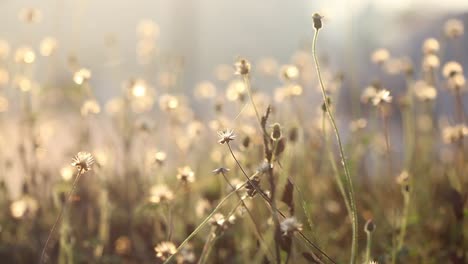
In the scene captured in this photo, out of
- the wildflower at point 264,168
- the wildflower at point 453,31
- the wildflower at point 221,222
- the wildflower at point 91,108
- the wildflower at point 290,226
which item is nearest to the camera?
the wildflower at point 290,226

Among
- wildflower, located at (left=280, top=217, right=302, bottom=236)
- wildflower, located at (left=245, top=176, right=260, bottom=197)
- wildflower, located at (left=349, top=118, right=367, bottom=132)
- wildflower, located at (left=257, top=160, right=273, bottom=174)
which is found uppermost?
wildflower, located at (left=257, top=160, right=273, bottom=174)

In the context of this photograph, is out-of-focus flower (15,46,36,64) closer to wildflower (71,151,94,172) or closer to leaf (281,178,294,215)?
wildflower (71,151,94,172)

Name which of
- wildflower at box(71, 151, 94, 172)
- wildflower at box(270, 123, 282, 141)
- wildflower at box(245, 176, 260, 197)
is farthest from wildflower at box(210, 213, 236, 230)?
wildflower at box(71, 151, 94, 172)

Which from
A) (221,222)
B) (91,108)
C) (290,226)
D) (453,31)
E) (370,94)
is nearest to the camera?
(290,226)

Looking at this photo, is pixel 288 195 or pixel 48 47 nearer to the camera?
pixel 288 195

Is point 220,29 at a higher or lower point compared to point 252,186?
lower

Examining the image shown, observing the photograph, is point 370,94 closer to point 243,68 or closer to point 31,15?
point 243,68

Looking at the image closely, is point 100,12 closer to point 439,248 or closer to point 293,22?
point 293,22

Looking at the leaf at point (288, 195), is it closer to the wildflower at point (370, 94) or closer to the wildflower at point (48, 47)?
the wildflower at point (370, 94)

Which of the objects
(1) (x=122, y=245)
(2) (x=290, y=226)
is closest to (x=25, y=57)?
(1) (x=122, y=245)

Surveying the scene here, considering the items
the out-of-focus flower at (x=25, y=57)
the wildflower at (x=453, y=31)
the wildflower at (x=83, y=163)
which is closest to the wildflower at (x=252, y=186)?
the wildflower at (x=83, y=163)

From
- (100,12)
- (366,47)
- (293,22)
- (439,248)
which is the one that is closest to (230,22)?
(293,22)
